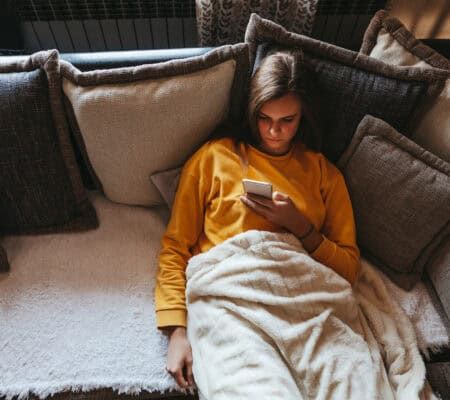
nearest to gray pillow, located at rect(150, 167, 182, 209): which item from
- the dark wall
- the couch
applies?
the couch

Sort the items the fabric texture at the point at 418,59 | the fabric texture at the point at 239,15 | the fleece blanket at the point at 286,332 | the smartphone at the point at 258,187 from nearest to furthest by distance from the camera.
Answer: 1. the fleece blanket at the point at 286,332
2. the smartphone at the point at 258,187
3. the fabric texture at the point at 418,59
4. the fabric texture at the point at 239,15

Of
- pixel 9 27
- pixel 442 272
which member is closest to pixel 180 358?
pixel 442 272

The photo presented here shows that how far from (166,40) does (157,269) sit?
125cm

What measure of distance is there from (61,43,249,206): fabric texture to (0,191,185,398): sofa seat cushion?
215mm

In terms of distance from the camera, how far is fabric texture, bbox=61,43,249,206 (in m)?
1.02

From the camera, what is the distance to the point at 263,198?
966 mm

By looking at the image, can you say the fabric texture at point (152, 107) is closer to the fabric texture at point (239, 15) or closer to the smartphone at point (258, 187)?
the smartphone at point (258, 187)

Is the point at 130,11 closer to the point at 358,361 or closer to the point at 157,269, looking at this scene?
the point at 157,269

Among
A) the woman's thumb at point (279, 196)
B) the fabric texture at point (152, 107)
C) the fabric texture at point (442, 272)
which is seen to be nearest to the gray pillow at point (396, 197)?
the fabric texture at point (442, 272)

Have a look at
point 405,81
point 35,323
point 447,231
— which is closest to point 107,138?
point 35,323

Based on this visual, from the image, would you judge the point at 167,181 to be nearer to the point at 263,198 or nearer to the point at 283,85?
the point at 263,198

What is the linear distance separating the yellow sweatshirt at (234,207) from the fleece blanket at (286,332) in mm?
52

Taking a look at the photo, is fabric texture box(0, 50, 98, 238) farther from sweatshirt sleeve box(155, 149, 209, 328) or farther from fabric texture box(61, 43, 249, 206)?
sweatshirt sleeve box(155, 149, 209, 328)

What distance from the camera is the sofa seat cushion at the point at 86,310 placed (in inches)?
35.8
